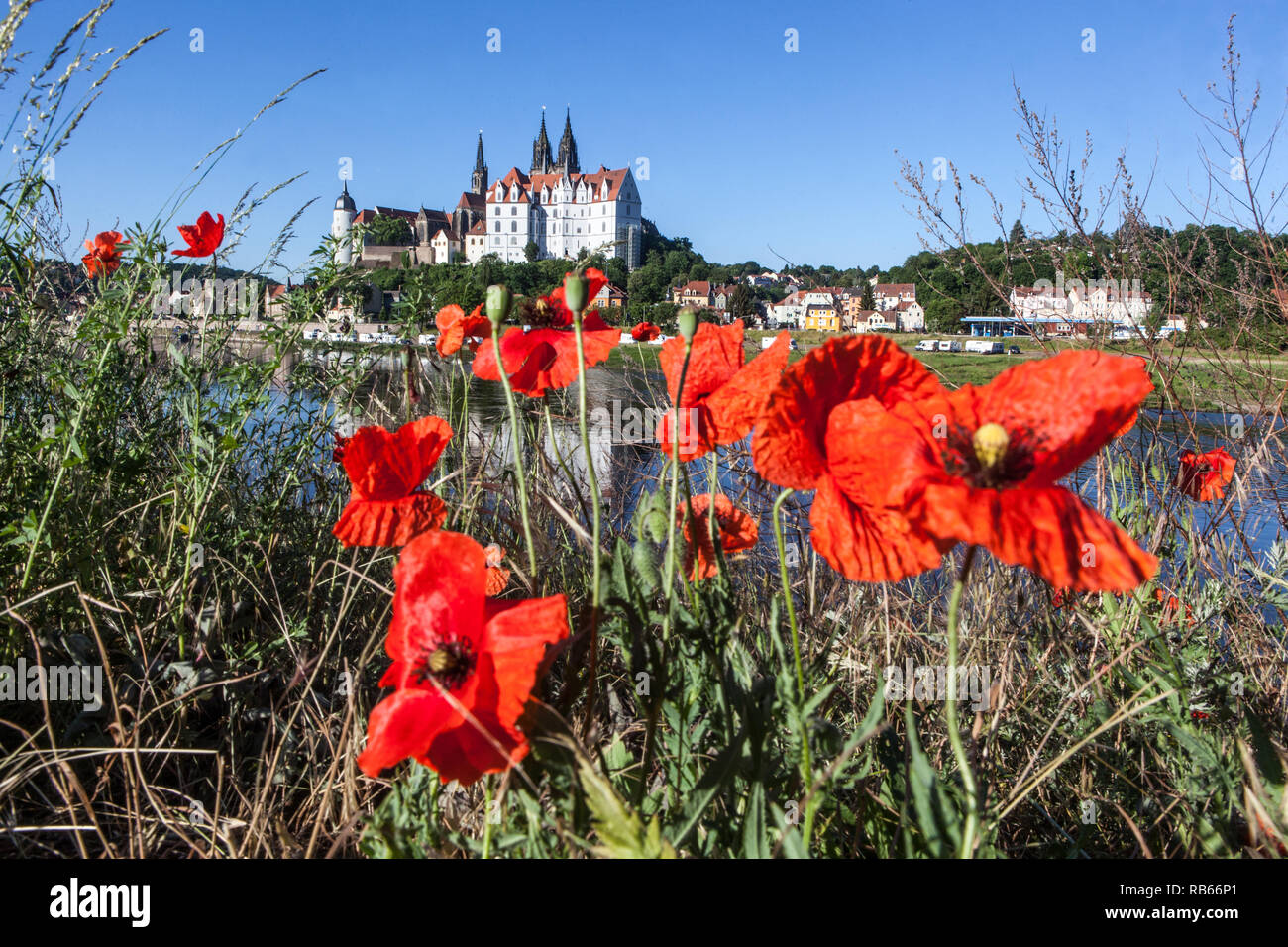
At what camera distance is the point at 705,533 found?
2.90 ft

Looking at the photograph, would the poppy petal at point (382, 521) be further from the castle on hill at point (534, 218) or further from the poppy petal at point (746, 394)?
the castle on hill at point (534, 218)

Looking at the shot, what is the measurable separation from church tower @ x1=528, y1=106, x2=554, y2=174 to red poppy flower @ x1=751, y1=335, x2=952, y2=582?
8097 centimetres

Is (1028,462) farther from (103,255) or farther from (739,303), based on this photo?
(103,255)

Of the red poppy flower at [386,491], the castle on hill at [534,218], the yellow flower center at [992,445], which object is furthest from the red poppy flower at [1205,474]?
the castle on hill at [534,218]

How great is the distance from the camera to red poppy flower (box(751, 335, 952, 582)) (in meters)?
0.63

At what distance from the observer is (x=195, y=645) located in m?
1.34

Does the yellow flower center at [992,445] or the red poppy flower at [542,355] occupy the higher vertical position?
the red poppy flower at [542,355]

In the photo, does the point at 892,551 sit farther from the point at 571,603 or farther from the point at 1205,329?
the point at 1205,329

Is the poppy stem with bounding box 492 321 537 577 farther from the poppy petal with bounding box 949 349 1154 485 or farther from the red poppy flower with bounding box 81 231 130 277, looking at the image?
the red poppy flower with bounding box 81 231 130 277

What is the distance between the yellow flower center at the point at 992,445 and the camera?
0.58m

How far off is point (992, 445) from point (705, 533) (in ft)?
1.19

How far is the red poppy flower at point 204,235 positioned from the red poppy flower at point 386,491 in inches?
52.9

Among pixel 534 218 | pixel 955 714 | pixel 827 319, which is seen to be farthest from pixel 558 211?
pixel 955 714

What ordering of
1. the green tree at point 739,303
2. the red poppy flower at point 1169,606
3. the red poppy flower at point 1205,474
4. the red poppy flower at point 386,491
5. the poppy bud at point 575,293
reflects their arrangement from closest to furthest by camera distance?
Result: the poppy bud at point 575,293 → the red poppy flower at point 386,491 → the red poppy flower at point 1169,606 → the green tree at point 739,303 → the red poppy flower at point 1205,474
